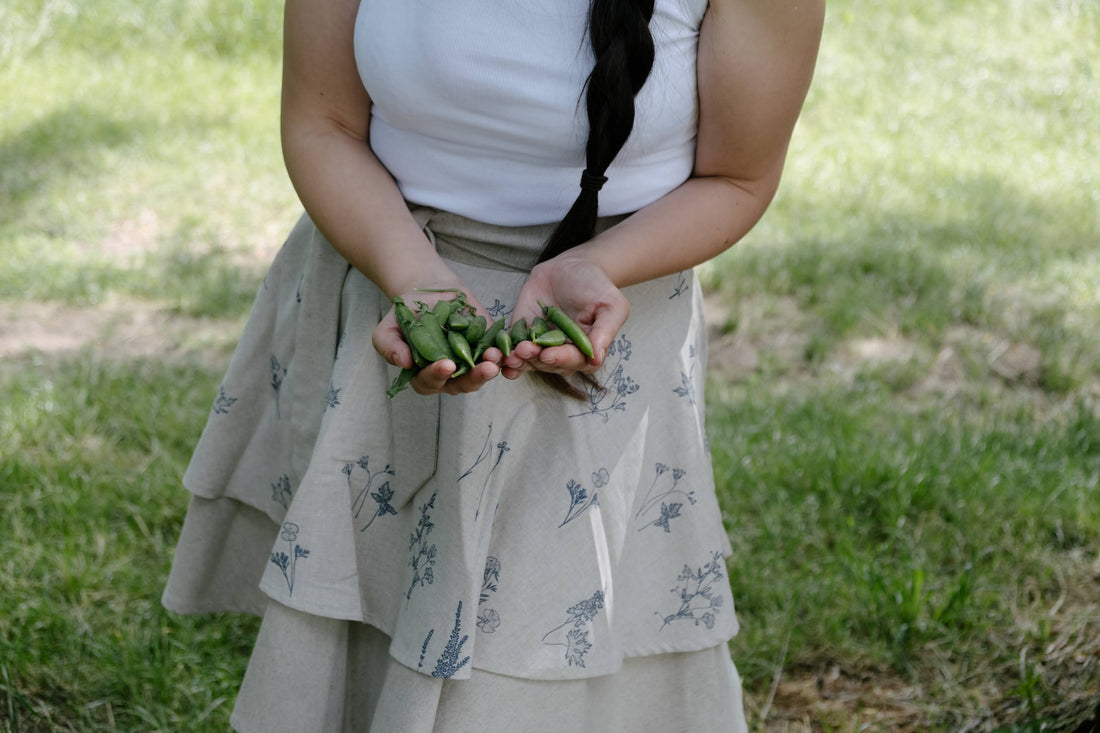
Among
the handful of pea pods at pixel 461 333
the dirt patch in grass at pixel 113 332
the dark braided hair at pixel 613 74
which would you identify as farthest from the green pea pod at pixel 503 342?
the dirt patch in grass at pixel 113 332

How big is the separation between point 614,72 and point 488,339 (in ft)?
1.10

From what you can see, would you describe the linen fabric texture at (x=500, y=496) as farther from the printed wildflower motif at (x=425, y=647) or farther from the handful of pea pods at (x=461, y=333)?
the handful of pea pods at (x=461, y=333)

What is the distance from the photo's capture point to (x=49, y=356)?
3.84 meters

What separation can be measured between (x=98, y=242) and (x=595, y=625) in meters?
3.92

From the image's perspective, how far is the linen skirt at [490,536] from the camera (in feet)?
4.65

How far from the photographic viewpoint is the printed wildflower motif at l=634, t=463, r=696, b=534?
1529mm

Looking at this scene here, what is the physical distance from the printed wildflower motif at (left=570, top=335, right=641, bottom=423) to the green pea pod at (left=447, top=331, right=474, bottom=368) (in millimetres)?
239

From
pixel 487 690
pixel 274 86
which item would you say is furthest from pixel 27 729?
pixel 274 86

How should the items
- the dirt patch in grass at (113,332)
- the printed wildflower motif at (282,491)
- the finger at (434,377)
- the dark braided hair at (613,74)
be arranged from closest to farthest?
the finger at (434,377) < the dark braided hair at (613,74) < the printed wildflower motif at (282,491) < the dirt patch in grass at (113,332)

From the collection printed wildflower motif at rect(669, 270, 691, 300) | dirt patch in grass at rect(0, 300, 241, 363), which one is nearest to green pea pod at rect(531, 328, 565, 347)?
printed wildflower motif at rect(669, 270, 691, 300)

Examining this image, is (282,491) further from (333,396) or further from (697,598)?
(697,598)

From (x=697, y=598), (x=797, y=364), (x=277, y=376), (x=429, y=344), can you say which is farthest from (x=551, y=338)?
(x=797, y=364)

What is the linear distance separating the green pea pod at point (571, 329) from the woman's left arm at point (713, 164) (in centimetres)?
2

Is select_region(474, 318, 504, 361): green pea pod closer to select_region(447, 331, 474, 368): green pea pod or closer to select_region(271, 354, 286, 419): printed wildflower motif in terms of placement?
select_region(447, 331, 474, 368): green pea pod
